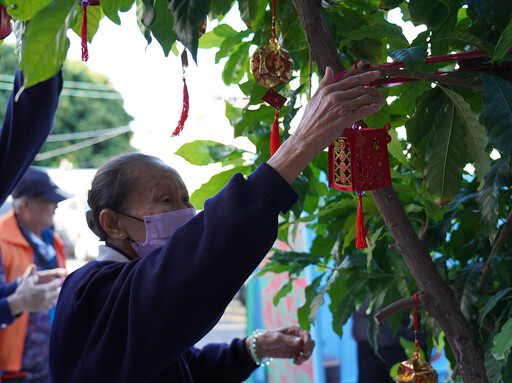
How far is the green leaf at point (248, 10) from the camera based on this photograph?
1197mm

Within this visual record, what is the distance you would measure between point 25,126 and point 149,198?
456mm

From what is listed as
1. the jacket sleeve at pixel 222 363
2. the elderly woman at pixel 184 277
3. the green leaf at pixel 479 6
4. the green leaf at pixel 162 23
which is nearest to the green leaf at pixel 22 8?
the green leaf at pixel 162 23

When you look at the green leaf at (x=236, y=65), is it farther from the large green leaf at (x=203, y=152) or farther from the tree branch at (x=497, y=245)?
the tree branch at (x=497, y=245)

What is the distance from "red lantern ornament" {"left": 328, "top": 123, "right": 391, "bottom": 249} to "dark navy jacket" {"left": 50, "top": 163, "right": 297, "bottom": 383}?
149mm

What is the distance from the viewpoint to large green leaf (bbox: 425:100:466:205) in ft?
3.34

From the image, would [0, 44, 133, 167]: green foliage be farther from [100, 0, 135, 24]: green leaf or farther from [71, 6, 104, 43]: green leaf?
[100, 0, 135, 24]: green leaf

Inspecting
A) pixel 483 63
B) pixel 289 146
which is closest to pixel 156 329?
pixel 289 146

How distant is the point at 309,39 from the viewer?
98 cm

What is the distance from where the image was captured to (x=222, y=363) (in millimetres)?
1507

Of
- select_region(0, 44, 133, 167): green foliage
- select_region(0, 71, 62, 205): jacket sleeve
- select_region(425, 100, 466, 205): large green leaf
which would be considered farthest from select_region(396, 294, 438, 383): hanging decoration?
select_region(0, 44, 133, 167): green foliage

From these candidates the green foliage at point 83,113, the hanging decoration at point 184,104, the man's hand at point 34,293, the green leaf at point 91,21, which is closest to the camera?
the hanging decoration at point 184,104

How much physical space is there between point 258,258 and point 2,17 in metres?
0.79

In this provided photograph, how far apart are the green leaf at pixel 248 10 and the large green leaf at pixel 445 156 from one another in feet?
1.38

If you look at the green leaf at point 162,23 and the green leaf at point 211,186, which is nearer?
the green leaf at point 162,23
